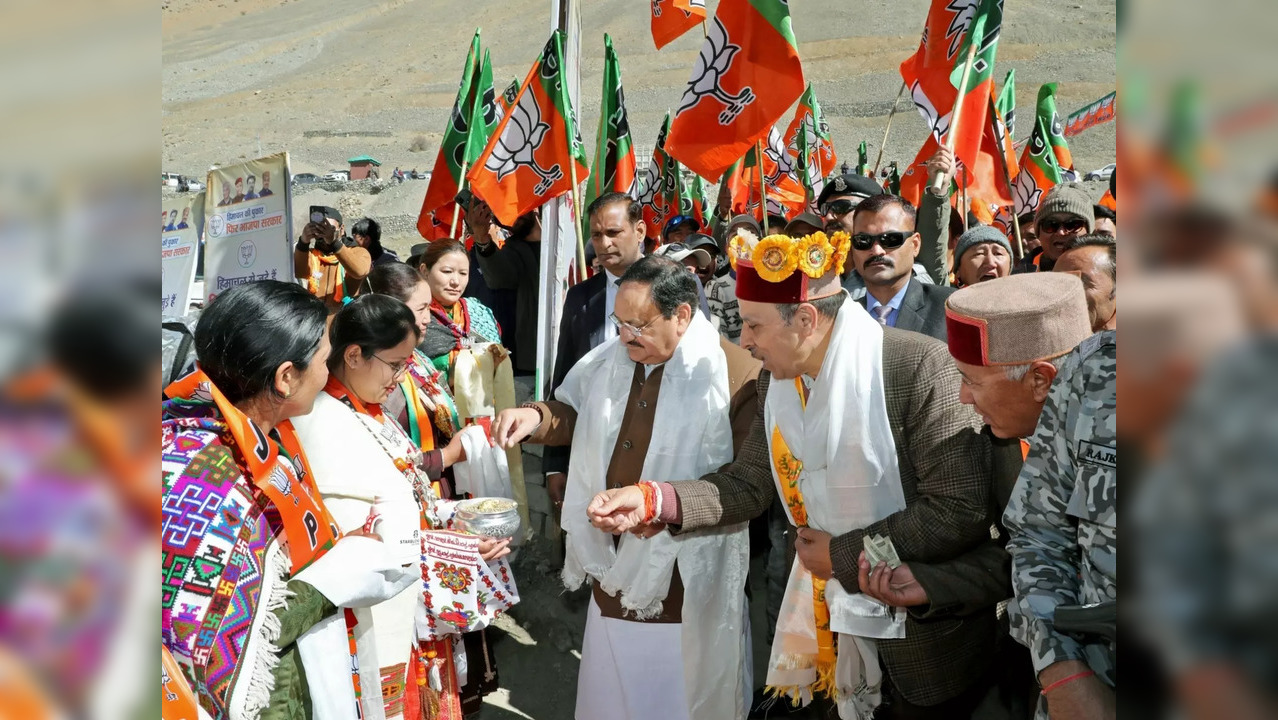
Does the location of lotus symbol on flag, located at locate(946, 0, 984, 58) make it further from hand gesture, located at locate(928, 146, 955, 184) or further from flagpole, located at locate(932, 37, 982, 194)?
hand gesture, located at locate(928, 146, 955, 184)

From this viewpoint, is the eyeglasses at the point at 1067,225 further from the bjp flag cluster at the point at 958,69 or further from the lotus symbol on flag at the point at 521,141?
the lotus symbol on flag at the point at 521,141

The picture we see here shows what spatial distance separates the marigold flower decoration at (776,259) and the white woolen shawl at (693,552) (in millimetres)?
700

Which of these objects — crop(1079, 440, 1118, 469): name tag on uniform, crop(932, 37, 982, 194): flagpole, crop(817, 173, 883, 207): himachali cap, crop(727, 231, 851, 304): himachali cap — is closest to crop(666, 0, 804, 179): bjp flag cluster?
crop(817, 173, 883, 207): himachali cap

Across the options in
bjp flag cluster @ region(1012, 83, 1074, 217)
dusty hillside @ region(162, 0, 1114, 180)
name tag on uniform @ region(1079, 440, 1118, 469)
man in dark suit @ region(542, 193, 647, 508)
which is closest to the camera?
name tag on uniform @ region(1079, 440, 1118, 469)

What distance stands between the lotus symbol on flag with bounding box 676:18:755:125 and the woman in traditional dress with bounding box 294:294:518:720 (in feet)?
8.27

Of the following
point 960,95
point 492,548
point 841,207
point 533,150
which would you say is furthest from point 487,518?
point 960,95

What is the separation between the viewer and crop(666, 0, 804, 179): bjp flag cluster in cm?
508

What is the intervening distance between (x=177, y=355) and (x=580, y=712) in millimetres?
1925

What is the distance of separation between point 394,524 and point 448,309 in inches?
81.3

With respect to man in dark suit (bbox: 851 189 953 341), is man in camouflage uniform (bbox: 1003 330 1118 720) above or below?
below

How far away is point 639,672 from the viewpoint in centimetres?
348

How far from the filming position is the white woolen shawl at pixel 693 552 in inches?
134

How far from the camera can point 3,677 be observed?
0.68 meters

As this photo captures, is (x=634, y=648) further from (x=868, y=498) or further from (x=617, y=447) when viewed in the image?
(x=868, y=498)
